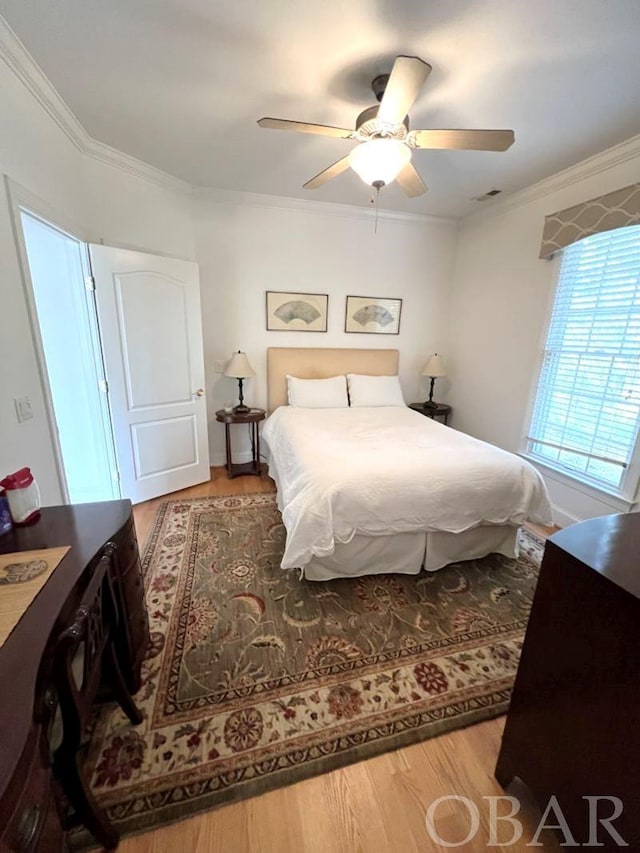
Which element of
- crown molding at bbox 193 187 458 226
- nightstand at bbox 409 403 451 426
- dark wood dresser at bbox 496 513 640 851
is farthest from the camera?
nightstand at bbox 409 403 451 426

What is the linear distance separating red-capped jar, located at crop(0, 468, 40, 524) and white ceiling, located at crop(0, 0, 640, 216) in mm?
1862

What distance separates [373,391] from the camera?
373cm

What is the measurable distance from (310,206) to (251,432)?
2395 millimetres

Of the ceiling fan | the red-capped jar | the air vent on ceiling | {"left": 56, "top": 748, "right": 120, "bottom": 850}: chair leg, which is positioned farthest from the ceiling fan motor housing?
{"left": 56, "top": 748, "right": 120, "bottom": 850}: chair leg

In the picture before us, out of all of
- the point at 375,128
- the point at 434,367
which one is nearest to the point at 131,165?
the point at 375,128

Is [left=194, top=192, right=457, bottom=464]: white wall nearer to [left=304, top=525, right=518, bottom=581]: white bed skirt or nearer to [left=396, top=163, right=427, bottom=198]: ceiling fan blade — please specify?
[left=396, top=163, right=427, bottom=198]: ceiling fan blade

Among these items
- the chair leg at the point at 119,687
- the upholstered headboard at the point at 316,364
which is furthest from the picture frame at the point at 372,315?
the chair leg at the point at 119,687

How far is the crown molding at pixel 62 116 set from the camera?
61.8 inches

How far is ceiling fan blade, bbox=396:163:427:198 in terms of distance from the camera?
1.98 meters

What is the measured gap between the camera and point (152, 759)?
4.09ft

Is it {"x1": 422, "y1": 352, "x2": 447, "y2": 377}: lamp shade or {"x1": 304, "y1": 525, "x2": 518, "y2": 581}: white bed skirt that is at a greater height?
{"x1": 422, "y1": 352, "x2": 447, "y2": 377}: lamp shade

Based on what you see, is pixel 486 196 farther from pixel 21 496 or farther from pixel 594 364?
pixel 21 496

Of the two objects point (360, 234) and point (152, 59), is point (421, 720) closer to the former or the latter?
point (152, 59)

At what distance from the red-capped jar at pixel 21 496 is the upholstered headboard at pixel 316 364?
255 centimetres
